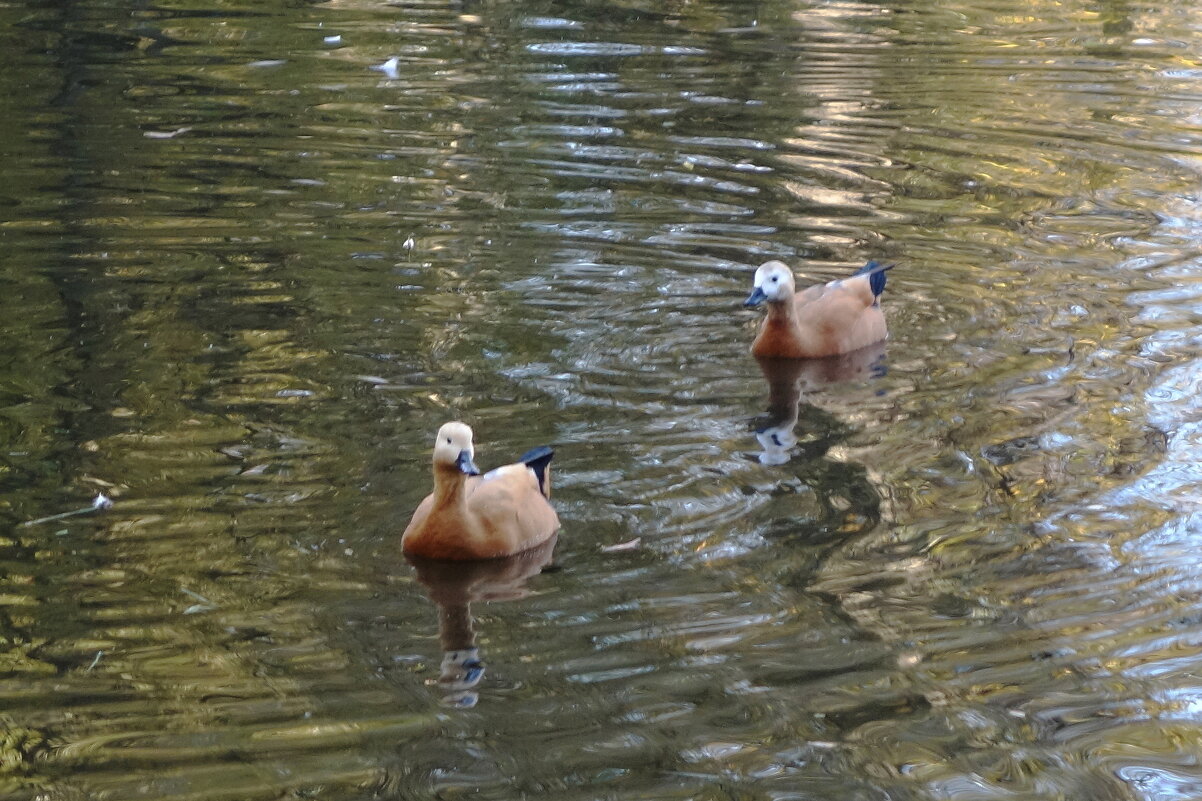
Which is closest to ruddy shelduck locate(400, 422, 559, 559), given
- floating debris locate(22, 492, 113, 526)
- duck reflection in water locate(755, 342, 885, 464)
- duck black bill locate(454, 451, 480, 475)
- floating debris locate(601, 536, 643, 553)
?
duck black bill locate(454, 451, 480, 475)

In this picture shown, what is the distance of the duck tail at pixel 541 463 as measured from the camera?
7250 mm

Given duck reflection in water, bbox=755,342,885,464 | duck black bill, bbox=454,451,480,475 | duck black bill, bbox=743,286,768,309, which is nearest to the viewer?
duck black bill, bbox=454,451,480,475

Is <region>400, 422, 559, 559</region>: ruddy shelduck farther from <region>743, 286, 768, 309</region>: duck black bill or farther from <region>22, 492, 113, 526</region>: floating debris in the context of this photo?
<region>743, 286, 768, 309</region>: duck black bill

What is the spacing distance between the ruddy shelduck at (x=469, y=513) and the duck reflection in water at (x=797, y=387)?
141 centimetres

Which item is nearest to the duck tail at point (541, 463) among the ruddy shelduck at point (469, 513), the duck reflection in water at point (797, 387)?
the ruddy shelduck at point (469, 513)

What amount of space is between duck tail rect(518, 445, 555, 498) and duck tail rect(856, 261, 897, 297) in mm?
3488

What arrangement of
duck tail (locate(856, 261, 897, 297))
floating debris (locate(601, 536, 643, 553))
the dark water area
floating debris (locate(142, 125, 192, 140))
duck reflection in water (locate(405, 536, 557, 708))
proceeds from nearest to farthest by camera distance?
the dark water area
duck reflection in water (locate(405, 536, 557, 708))
floating debris (locate(601, 536, 643, 553))
duck tail (locate(856, 261, 897, 297))
floating debris (locate(142, 125, 192, 140))

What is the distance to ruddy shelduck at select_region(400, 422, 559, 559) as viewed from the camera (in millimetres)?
6785

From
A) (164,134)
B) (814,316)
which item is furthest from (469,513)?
(164,134)

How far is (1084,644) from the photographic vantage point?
20.1 feet

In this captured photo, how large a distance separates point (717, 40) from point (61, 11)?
736 cm

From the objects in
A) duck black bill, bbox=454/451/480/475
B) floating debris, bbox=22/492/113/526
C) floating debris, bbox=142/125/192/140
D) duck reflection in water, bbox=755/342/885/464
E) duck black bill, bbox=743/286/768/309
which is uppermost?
duck black bill, bbox=454/451/480/475

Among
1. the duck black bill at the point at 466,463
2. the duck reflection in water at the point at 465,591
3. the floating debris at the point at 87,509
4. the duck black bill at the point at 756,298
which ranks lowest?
the duck reflection in water at the point at 465,591

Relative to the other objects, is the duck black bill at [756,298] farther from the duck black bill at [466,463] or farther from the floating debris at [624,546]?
the duck black bill at [466,463]
